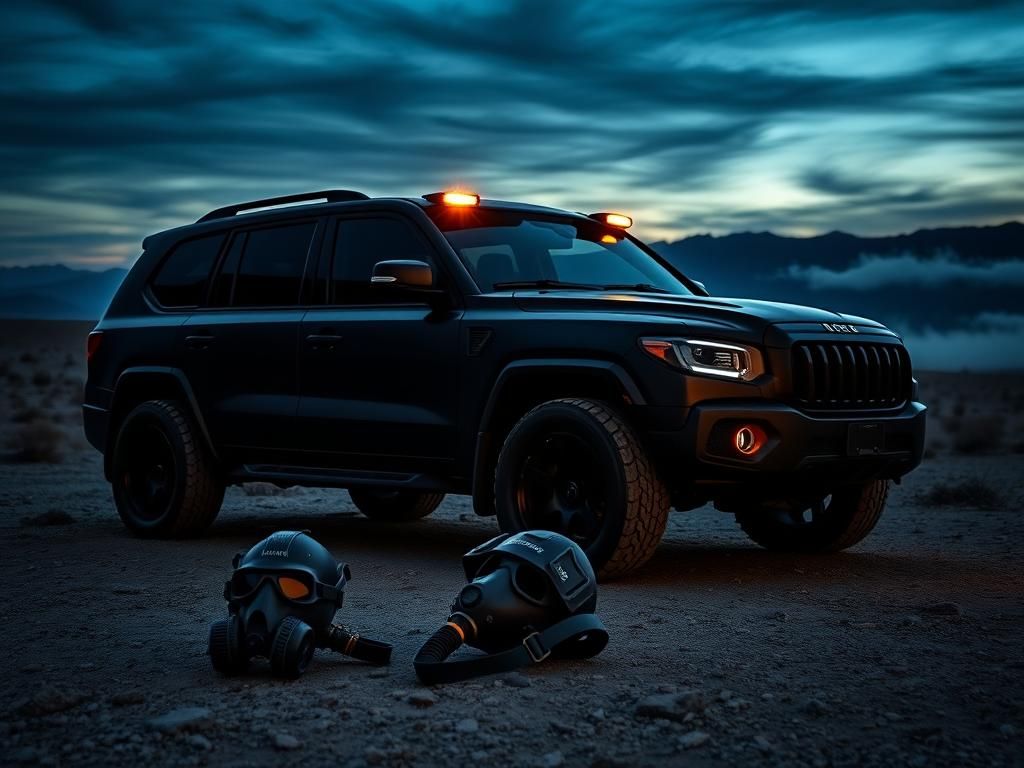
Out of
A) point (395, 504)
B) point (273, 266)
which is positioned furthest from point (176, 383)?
point (395, 504)

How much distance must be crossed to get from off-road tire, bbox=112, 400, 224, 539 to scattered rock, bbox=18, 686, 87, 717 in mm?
3996

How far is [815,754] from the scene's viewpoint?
350 centimetres

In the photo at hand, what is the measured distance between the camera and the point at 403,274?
6.52 m

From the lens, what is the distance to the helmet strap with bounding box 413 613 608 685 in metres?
4.25

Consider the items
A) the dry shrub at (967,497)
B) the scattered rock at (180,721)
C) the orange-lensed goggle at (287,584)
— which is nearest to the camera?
the scattered rock at (180,721)

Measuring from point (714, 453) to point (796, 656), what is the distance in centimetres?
140

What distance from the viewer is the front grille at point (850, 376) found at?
20.0 feet

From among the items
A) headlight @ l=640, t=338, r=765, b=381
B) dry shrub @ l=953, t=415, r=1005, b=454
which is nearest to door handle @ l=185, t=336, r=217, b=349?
headlight @ l=640, t=338, r=765, b=381

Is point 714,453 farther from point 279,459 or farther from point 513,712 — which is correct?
point 279,459

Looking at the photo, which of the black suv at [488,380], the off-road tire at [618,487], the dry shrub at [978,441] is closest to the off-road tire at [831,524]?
the black suv at [488,380]

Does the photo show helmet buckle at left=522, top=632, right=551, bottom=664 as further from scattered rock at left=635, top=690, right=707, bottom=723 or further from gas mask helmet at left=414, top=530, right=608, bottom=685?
scattered rock at left=635, top=690, right=707, bottom=723

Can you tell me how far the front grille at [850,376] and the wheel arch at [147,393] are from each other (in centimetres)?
387

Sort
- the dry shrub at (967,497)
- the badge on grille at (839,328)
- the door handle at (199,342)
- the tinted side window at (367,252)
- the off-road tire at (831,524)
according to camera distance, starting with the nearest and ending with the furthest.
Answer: the badge on grille at (839,328), the tinted side window at (367,252), the off-road tire at (831,524), the door handle at (199,342), the dry shrub at (967,497)

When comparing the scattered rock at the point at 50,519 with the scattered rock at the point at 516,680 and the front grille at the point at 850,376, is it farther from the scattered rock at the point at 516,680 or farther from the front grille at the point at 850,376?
the scattered rock at the point at 516,680
